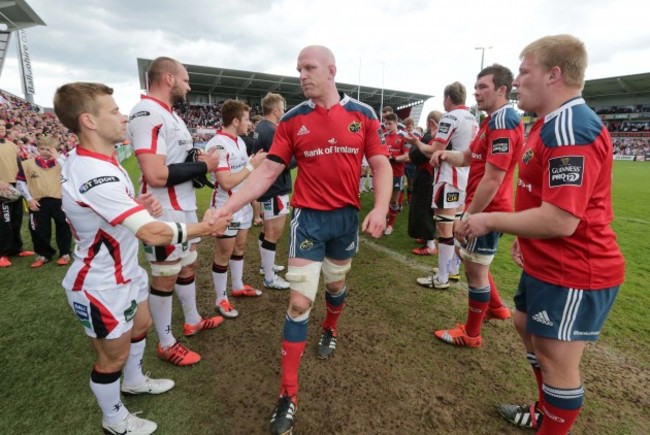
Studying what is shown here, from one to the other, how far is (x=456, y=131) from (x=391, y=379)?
3.23 m

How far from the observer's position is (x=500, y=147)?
111 inches

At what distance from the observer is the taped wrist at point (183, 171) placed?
108 inches

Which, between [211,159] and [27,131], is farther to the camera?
[27,131]

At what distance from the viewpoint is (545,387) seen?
6.55 feet

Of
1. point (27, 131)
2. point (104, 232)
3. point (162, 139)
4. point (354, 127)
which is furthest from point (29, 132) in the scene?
point (354, 127)

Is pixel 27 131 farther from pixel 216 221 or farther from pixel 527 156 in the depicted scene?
pixel 527 156

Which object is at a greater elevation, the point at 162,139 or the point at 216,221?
the point at 162,139

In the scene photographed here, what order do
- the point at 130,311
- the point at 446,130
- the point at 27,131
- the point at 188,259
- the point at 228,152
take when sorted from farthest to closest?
the point at 27,131 < the point at 446,130 < the point at 228,152 < the point at 188,259 < the point at 130,311

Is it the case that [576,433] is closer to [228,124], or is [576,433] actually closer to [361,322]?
[361,322]

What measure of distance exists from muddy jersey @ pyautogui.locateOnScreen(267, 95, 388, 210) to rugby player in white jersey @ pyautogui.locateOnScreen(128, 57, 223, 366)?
84 centimetres

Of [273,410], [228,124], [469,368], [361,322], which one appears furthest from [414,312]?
[228,124]

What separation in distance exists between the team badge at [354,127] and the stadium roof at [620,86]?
51665 mm

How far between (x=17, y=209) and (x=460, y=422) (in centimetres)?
764

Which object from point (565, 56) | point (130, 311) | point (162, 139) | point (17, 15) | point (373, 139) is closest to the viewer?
point (565, 56)
